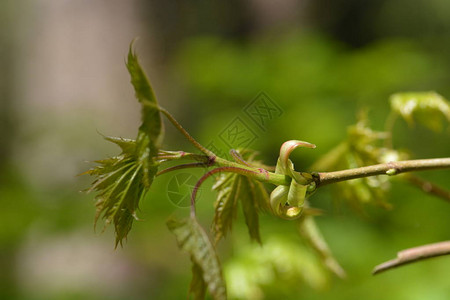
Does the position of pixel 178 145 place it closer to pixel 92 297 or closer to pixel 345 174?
pixel 92 297

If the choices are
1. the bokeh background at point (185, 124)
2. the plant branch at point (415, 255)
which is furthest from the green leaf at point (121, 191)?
the bokeh background at point (185, 124)

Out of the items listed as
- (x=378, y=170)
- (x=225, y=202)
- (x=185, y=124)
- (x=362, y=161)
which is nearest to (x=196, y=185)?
(x=225, y=202)

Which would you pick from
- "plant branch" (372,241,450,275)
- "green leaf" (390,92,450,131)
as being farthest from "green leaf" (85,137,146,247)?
"green leaf" (390,92,450,131)

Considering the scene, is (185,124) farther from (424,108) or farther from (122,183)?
(122,183)

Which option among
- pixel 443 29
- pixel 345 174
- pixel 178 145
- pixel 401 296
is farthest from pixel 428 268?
pixel 443 29

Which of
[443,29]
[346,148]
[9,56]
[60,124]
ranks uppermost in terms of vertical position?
[9,56]

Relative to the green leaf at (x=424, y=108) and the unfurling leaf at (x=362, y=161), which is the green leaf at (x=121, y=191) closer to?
the unfurling leaf at (x=362, y=161)
